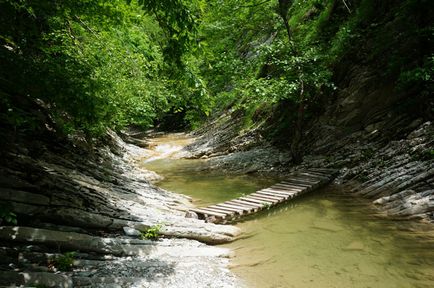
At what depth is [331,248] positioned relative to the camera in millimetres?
6840

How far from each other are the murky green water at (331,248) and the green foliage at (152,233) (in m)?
1.69

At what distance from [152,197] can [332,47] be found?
9546 millimetres

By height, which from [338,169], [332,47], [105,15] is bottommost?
[338,169]

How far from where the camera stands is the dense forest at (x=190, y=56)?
19.2 feet

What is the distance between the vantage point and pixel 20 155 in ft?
23.2

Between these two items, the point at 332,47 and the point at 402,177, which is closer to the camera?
the point at 402,177

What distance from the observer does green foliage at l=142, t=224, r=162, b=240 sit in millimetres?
7250

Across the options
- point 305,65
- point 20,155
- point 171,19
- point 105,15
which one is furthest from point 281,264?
point 305,65

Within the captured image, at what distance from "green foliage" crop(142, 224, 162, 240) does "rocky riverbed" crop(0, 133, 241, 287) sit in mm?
54

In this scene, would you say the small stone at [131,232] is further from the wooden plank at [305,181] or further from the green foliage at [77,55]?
the wooden plank at [305,181]

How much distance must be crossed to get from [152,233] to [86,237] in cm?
148

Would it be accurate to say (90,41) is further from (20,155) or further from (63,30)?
(20,155)

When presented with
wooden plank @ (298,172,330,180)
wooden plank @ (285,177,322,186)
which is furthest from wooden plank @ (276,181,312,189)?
wooden plank @ (298,172,330,180)

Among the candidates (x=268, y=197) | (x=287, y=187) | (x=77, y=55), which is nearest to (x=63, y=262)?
(x=268, y=197)
